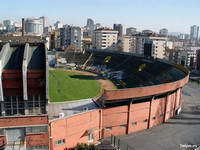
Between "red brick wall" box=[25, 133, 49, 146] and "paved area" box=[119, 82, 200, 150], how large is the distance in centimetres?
969

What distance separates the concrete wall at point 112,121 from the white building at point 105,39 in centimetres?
8393

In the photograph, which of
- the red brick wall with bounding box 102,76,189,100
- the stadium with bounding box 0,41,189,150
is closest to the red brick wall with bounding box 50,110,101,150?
the stadium with bounding box 0,41,189,150

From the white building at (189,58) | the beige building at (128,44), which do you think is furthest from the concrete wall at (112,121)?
the beige building at (128,44)

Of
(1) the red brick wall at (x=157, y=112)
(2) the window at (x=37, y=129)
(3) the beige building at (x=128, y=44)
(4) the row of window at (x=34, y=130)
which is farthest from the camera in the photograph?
(3) the beige building at (x=128, y=44)

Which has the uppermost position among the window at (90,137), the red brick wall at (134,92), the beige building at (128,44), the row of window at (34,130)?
the beige building at (128,44)

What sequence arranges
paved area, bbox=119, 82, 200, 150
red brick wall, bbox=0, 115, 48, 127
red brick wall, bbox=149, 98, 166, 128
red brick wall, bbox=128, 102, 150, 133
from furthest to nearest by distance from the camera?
red brick wall, bbox=149, 98, 166, 128 → red brick wall, bbox=128, 102, 150, 133 → paved area, bbox=119, 82, 200, 150 → red brick wall, bbox=0, 115, 48, 127

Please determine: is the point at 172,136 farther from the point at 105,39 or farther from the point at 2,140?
the point at 105,39

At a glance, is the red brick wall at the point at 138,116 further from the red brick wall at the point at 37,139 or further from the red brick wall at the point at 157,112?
the red brick wall at the point at 37,139

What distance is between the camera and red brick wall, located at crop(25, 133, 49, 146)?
66.2 ft

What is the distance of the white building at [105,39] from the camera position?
11512cm

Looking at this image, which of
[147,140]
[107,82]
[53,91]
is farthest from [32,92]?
[107,82]

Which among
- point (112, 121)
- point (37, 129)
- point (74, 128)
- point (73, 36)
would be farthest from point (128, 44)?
point (37, 129)

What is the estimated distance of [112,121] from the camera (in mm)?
27047

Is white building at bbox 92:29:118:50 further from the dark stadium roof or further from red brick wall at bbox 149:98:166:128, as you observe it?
red brick wall at bbox 149:98:166:128
